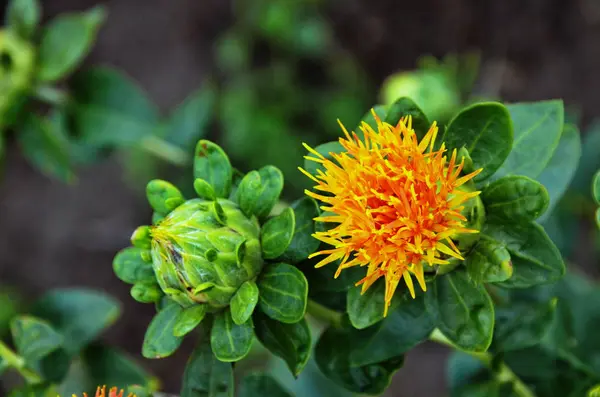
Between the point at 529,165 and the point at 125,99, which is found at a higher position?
the point at 529,165

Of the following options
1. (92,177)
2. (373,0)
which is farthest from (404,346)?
(92,177)

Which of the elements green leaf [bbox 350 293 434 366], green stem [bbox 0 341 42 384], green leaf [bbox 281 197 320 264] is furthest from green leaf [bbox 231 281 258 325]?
green stem [bbox 0 341 42 384]

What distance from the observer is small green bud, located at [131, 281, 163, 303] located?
5.41 feet

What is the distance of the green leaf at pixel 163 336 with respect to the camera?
1.64 metres

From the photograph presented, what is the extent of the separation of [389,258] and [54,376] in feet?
4.62

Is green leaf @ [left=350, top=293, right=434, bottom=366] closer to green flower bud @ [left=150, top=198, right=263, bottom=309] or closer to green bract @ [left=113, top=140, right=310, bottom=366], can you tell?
green bract @ [left=113, top=140, right=310, bottom=366]

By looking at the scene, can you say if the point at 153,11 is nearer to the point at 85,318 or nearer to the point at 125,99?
the point at 125,99

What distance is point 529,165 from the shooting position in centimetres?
175

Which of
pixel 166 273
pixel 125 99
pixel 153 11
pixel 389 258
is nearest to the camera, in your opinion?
pixel 389 258

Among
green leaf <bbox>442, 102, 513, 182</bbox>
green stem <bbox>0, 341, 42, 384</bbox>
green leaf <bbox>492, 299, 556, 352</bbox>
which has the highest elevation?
green leaf <bbox>442, 102, 513, 182</bbox>

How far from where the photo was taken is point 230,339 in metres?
1.60

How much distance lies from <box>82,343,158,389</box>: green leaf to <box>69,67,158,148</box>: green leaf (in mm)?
910

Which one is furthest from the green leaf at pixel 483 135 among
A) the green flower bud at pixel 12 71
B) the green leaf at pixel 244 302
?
the green flower bud at pixel 12 71

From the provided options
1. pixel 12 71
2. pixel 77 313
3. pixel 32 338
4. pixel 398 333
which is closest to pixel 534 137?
pixel 398 333
